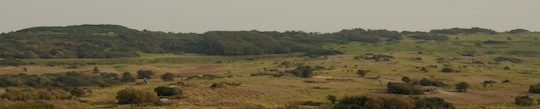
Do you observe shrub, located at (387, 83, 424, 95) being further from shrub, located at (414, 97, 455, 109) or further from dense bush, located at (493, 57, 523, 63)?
dense bush, located at (493, 57, 523, 63)

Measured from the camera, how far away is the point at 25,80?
281 ft

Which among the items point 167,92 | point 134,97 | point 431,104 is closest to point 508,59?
point 431,104

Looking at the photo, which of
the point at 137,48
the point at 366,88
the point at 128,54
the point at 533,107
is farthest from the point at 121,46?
the point at 533,107

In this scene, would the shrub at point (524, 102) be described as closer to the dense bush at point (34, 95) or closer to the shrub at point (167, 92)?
the shrub at point (167, 92)

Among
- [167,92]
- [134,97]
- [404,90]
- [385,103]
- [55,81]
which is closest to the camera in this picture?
[385,103]

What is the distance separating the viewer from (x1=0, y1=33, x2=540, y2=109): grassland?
5388 cm

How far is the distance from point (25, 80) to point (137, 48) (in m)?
88.0

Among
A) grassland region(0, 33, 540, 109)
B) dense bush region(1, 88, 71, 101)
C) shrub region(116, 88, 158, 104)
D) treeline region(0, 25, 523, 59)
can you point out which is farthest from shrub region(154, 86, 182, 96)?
treeline region(0, 25, 523, 59)

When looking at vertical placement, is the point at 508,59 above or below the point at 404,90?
below

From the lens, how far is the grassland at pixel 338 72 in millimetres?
53875

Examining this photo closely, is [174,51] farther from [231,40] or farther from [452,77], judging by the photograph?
[452,77]

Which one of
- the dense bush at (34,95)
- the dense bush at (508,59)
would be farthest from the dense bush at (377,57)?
the dense bush at (34,95)

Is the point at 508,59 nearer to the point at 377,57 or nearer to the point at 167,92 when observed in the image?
the point at 377,57

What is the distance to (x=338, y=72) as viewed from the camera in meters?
98.6
